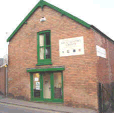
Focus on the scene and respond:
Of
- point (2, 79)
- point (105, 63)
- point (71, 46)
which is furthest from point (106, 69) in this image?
point (2, 79)

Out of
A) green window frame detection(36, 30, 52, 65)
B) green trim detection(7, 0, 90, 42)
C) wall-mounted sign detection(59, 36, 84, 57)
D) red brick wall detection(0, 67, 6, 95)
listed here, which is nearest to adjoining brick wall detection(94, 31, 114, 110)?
wall-mounted sign detection(59, 36, 84, 57)

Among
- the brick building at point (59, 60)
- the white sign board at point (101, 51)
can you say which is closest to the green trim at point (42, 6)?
the brick building at point (59, 60)

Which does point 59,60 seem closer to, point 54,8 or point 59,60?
point 59,60

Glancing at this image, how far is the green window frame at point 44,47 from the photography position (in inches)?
479

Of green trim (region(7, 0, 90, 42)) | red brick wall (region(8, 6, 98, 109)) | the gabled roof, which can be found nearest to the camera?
red brick wall (region(8, 6, 98, 109))

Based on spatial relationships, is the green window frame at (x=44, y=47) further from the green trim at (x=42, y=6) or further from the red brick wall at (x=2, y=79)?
the red brick wall at (x=2, y=79)

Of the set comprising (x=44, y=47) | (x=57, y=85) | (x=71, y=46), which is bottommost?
(x=57, y=85)

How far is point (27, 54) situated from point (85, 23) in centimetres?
533

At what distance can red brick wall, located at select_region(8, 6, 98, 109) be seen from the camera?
403 inches

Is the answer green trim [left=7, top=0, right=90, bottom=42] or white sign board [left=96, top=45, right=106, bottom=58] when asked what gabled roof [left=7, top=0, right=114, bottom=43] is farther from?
white sign board [left=96, top=45, right=106, bottom=58]

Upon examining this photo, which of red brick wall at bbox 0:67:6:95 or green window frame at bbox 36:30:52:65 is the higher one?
green window frame at bbox 36:30:52:65

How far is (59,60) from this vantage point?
11.4 meters

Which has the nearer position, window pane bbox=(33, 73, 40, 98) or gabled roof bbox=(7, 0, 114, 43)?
gabled roof bbox=(7, 0, 114, 43)

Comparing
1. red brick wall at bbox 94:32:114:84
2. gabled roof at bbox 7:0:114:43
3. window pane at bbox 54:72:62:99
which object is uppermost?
gabled roof at bbox 7:0:114:43
